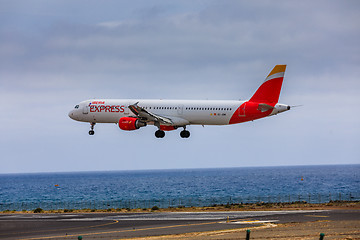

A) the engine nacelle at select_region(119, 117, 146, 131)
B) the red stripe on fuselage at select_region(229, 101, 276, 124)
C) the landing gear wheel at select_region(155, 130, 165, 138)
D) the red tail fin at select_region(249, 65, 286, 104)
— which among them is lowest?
the landing gear wheel at select_region(155, 130, 165, 138)

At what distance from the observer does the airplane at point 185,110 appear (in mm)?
64375

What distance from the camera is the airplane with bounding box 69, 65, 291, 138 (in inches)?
2534

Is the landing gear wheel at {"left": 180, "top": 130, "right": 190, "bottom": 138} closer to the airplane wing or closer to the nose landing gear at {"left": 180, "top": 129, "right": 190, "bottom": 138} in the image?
the nose landing gear at {"left": 180, "top": 129, "right": 190, "bottom": 138}

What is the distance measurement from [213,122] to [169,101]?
23.0 ft

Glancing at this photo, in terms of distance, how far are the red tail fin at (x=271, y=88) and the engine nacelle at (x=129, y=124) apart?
1527 centimetres

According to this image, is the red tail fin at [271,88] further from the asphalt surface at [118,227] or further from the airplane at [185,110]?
the asphalt surface at [118,227]

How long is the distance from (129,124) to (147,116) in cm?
263

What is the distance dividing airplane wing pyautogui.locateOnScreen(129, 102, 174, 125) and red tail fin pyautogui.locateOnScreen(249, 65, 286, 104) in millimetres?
11630

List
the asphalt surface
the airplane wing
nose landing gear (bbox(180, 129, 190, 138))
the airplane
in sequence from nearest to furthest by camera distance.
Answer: the asphalt surface < the airplane < the airplane wing < nose landing gear (bbox(180, 129, 190, 138))

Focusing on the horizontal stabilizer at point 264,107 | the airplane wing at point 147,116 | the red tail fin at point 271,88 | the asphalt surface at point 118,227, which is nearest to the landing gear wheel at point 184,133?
the airplane wing at point 147,116

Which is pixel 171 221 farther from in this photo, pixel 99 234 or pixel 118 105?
pixel 118 105

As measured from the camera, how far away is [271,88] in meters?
64.3

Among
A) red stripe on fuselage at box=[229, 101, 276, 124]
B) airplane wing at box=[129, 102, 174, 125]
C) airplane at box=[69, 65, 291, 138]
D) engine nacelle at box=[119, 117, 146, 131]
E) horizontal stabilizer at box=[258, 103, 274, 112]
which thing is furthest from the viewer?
engine nacelle at box=[119, 117, 146, 131]

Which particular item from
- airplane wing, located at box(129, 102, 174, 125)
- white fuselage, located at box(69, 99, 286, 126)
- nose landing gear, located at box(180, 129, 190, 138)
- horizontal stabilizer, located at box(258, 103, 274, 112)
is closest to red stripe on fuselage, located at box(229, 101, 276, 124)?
horizontal stabilizer, located at box(258, 103, 274, 112)
